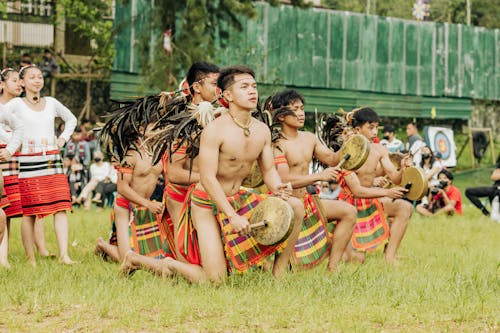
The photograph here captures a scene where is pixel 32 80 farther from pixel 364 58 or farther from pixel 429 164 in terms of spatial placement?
pixel 364 58

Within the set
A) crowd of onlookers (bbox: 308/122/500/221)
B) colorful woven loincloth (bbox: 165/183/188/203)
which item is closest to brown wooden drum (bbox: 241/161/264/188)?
colorful woven loincloth (bbox: 165/183/188/203)

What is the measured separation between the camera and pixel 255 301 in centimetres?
608

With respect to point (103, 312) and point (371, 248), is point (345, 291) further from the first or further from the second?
point (371, 248)

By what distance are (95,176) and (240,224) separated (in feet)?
34.8

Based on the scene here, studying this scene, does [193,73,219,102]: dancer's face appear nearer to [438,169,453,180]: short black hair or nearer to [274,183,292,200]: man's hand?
[274,183,292,200]: man's hand

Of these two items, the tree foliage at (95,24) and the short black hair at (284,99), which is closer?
the short black hair at (284,99)

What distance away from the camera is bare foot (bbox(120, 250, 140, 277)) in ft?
23.6

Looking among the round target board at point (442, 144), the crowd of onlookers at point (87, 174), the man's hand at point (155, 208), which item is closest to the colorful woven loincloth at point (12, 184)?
the man's hand at point (155, 208)

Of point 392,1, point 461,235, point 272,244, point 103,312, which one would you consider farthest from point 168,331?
point 392,1

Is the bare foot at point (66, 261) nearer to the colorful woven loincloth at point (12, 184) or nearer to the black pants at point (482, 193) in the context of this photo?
the colorful woven loincloth at point (12, 184)

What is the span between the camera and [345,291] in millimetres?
6543

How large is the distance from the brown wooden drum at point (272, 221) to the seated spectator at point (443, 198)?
30.2 ft

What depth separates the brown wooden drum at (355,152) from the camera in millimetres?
8211

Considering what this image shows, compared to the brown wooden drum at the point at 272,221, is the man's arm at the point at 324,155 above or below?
above
